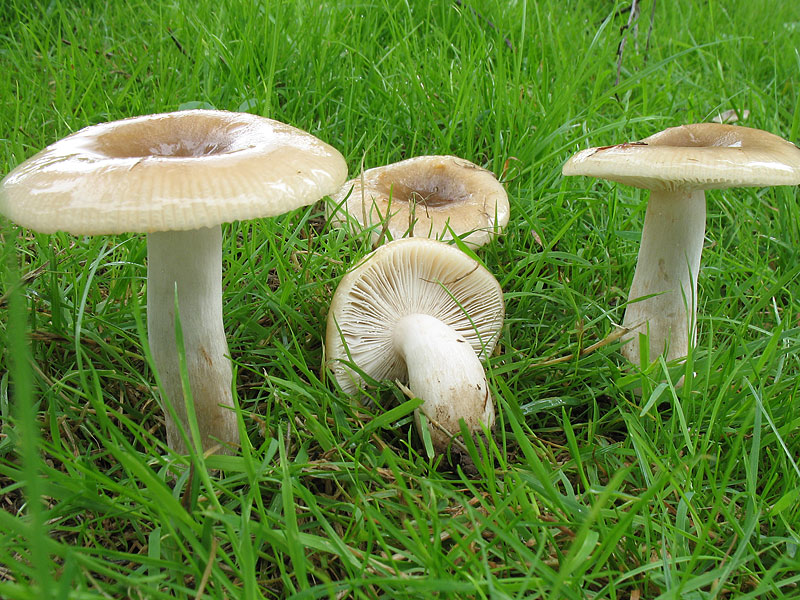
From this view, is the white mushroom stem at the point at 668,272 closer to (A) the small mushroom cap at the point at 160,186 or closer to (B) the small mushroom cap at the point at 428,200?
(B) the small mushroom cap at the point at 428,200

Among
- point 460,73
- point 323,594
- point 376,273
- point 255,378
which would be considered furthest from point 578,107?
point 323,594

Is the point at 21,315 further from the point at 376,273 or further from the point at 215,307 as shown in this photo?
the point at 376,273

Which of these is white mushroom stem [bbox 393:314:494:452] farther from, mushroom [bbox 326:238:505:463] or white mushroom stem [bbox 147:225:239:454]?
white mushroom stem [bbox 147:225:239:454]

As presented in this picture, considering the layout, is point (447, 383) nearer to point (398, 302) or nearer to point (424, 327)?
point (424, 327)

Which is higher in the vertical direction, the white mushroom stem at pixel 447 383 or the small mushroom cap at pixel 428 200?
the small mushroom cap at pixel 428 200

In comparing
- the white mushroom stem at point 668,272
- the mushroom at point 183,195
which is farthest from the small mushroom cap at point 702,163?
the mushroom at point 183,195
